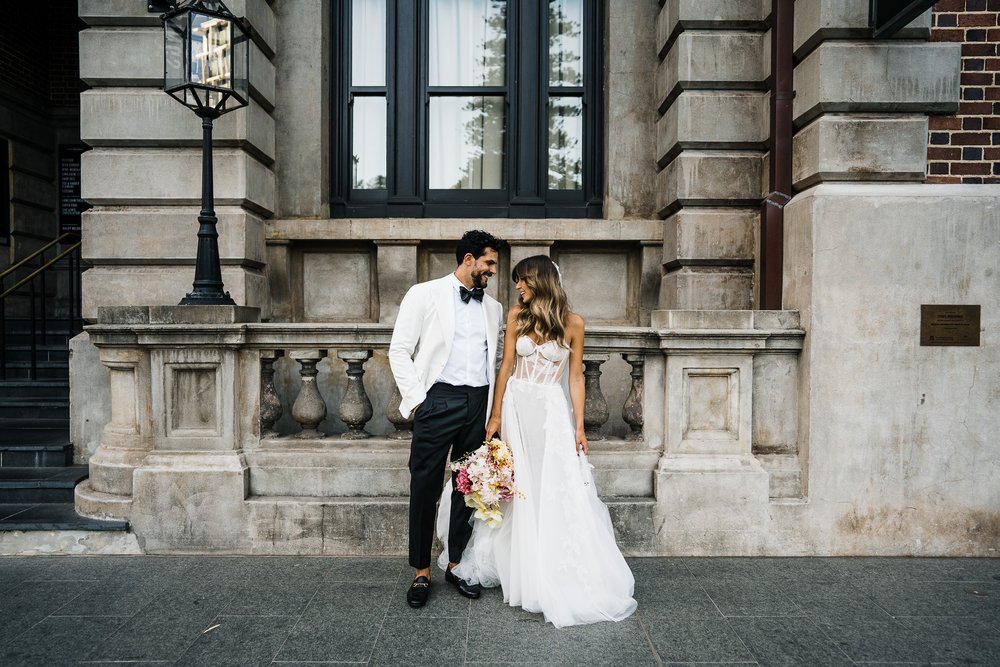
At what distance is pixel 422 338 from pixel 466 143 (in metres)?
3.69

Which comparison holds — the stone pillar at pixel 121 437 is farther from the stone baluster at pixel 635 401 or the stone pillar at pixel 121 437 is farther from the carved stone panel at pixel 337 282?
the stone baluster at pixel 635 401

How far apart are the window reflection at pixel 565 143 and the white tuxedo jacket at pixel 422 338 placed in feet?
11.1

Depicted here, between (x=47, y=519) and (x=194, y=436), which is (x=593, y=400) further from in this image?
(x=47, y=519)

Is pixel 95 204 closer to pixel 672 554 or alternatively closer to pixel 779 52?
pixel 672 554

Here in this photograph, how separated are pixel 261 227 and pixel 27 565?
137 inches

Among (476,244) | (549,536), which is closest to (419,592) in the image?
(549,536)

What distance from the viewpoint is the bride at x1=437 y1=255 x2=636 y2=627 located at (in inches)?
156

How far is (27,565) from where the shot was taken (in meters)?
4.68

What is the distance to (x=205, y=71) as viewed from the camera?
5191 mm

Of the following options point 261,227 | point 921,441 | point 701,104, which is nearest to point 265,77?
point 261,227

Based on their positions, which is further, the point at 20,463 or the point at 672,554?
the point at 20,463

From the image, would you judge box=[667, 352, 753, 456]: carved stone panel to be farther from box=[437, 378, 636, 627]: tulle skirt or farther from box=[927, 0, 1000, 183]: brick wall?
box=[927, 0, 1000, 183]: brick wall

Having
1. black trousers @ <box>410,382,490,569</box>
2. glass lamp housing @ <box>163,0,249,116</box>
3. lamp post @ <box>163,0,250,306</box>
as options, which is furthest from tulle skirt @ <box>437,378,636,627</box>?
glass lamp housing @ <box>163,0,249,116</box>

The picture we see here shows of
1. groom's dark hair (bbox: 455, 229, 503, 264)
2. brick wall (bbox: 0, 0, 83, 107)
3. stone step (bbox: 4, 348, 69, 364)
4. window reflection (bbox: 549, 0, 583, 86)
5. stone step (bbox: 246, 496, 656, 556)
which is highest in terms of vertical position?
brick wall (bbox: 0, 0, 83, 107)
